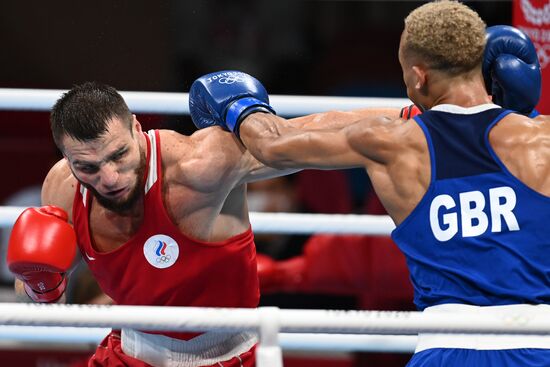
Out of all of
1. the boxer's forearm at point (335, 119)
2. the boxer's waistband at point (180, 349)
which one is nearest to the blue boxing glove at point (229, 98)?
the boxer's forearm at point (335, 119)

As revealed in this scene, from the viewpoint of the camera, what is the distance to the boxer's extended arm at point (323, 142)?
2.13 m

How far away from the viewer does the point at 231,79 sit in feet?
8.29

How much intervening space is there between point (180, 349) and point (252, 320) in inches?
37.1

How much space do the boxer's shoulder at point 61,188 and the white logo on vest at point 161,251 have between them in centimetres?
25

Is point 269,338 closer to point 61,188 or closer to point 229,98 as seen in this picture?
point 229,98

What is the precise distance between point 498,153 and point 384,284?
7.30 ft

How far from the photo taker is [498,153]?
207cm

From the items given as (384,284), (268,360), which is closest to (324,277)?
(384,284)

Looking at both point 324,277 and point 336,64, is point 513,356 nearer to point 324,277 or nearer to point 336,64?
point 324,277

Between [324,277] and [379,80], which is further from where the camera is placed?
[379,80]

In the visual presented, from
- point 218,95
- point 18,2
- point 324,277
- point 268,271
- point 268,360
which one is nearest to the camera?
point 268,360

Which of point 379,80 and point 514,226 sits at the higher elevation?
point 514,226


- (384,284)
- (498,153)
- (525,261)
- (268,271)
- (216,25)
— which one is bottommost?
(384,284)

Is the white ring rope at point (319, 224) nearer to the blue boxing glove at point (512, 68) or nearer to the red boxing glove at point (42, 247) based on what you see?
the red boxing glove at point (42, 247)
